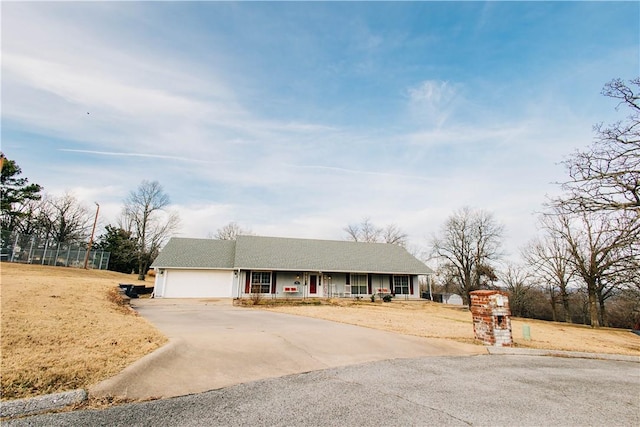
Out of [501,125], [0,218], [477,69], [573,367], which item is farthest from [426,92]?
[0,218]

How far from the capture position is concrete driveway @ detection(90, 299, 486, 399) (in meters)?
4.50

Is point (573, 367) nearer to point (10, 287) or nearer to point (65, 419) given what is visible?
point (65, 419)

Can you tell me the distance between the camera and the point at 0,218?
117ft

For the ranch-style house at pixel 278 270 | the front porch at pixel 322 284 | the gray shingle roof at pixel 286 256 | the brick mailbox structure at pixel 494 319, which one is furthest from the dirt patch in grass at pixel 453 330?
the gray shingle roof at pixel 286 256

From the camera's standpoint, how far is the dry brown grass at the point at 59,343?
4.15 m

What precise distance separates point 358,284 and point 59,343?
23853 mm

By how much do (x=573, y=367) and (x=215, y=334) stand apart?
8.88 meters

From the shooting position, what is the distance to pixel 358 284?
27750 mm

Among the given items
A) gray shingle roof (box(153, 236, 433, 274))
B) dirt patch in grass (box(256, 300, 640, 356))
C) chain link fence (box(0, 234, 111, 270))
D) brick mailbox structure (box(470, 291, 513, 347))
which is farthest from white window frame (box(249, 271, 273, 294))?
chain link fence (box(0, 234, 111, 270))

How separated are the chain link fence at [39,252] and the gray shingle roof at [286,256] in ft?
44.0

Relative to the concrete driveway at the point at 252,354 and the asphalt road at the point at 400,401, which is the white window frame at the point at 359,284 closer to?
the concrete driveway at the point at 252,354

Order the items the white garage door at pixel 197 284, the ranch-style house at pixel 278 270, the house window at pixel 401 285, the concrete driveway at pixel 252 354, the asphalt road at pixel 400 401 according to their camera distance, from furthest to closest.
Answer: the house window at pixel 401 285
the ranch-style house at pixel 278 270
the white garage door at pixel 197 284
the concrete driveway at pixel 252 354
the asphalt road at pixel 400 401

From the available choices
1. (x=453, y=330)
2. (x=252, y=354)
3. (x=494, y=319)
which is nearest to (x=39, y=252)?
(x=252, y=354)

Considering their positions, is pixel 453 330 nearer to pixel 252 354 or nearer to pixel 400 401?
pixel 252 354
